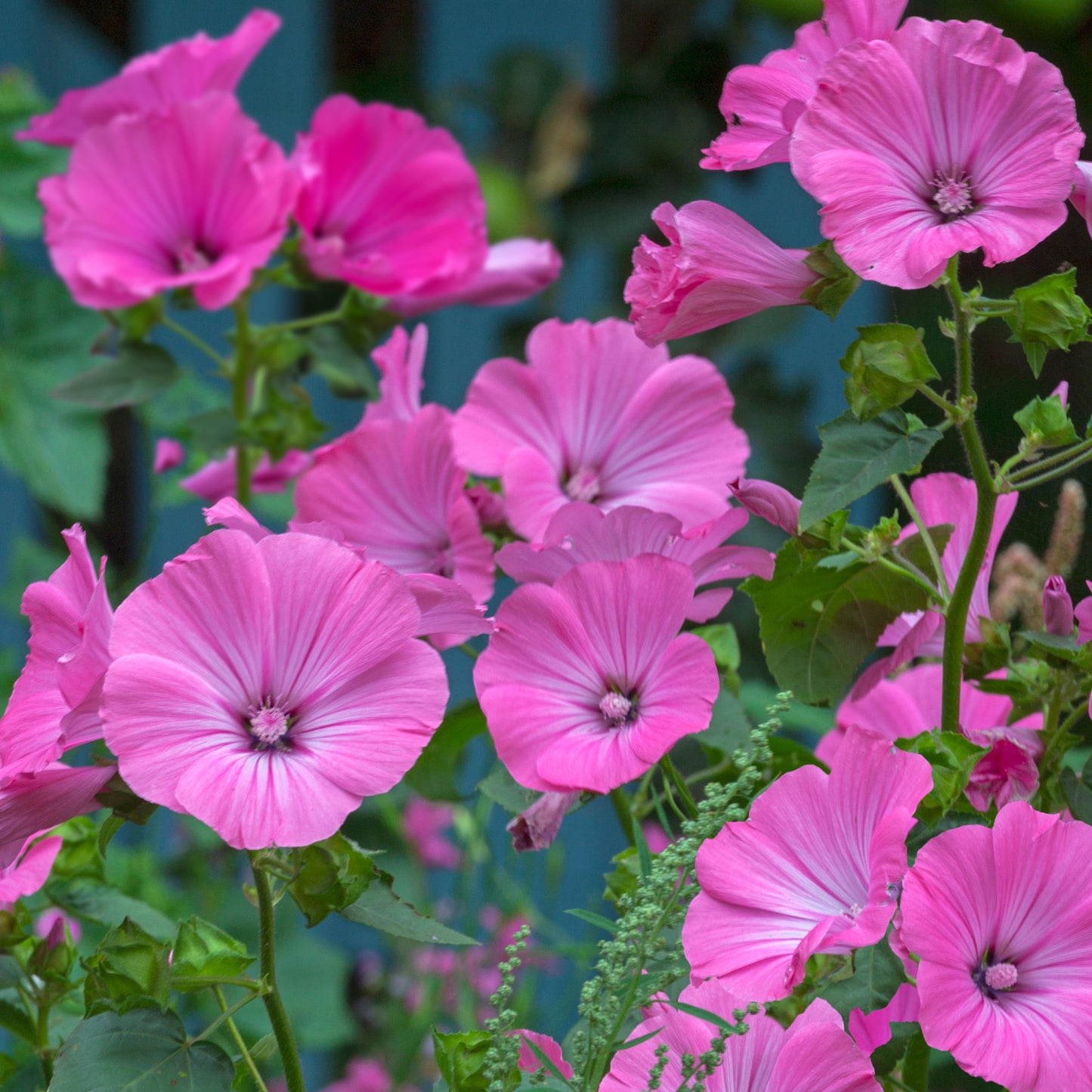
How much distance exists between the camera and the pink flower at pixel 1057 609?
361 millimetres

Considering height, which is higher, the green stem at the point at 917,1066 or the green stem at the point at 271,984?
the green stem at the point at 271,984

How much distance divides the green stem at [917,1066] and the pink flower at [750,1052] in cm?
6

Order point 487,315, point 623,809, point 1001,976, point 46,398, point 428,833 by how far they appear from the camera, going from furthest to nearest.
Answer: point 487,315 < point 428,833 < point 46,398 < point 623,809 < point 1001,976

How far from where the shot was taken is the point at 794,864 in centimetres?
33

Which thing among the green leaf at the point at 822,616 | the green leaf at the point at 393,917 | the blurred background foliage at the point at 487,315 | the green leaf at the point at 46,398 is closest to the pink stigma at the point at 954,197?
the green leaf at the point at 822,616

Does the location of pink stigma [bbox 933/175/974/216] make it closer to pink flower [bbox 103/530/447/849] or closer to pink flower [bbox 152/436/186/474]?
pink flower [bbox 103/530/447/849]

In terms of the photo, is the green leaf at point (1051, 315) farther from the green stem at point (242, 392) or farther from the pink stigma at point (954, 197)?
the green stem at point (242, 392)

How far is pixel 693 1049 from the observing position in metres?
0.32

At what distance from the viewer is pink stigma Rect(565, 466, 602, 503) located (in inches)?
18.4

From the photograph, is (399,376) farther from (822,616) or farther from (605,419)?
(822,616)

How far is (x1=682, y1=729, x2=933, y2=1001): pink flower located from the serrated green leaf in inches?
15.5

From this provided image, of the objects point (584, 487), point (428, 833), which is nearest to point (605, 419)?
point (584, 487)

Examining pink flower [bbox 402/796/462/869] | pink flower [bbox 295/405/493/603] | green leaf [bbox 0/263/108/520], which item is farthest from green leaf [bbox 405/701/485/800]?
pink flower [bbox 402/796/462/869]

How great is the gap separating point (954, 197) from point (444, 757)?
259 mm
